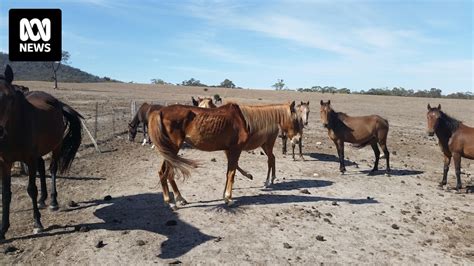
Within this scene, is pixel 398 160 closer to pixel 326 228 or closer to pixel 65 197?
pixel 326 228

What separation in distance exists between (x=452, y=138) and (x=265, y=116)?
5.55m

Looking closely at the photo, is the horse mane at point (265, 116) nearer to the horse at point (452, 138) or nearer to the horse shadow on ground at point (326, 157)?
the horse at point (452, 138)

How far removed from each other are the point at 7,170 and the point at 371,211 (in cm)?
675

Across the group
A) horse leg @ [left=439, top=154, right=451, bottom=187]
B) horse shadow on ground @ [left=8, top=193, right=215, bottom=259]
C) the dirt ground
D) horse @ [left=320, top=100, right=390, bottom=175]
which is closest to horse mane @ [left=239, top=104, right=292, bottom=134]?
the dirt ground

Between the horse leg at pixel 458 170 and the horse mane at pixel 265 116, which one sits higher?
the horse mane at pixel 265 116

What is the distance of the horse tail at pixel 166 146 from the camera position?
22.2 ft

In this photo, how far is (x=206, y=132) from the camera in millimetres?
7336

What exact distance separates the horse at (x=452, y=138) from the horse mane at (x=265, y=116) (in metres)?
4.58

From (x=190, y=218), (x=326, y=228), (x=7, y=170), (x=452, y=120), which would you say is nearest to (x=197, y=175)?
(x=190, y=218)

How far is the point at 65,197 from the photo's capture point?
7.56 metres

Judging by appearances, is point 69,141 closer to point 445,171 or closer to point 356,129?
point 356,129

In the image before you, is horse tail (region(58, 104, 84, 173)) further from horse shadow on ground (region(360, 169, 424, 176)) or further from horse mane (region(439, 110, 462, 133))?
horse mane (region(439, 110, 462, 133))

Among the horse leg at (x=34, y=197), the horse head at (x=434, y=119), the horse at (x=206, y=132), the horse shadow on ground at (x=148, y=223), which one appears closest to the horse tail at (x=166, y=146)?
the horse at (x=206, y=132)

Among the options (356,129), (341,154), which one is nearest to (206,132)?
(341,154)
